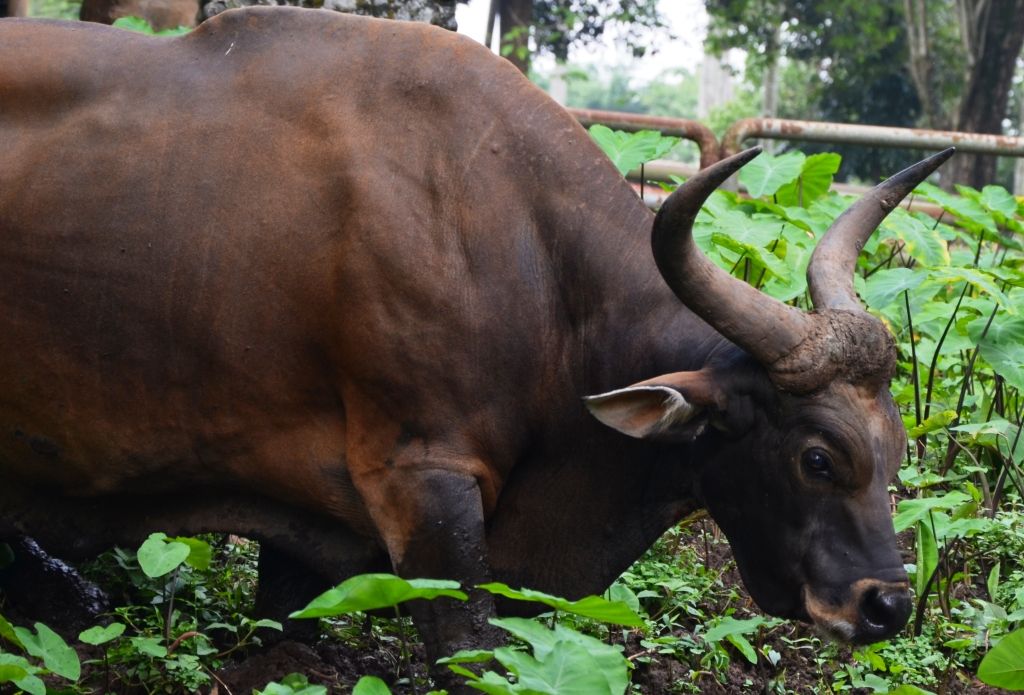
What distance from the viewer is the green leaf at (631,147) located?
6047 millimetres

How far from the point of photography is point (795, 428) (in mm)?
4113

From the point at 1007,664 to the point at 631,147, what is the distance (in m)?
2.96

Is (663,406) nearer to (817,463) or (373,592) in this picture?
(817,463)

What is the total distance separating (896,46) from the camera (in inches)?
928

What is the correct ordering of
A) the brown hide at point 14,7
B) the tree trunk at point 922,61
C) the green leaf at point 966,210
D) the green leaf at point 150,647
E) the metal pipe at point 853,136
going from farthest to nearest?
the tree trunk at point 922,61 → the brown hide at point 14,7 → the metal pipe at point 853,136 → the green leaf at point 966,210 → the green leaf at point 150,647

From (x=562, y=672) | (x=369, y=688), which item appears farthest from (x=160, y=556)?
(x=562, y=672)

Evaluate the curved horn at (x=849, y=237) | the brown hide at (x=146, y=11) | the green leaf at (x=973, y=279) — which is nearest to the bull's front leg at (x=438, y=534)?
the curved horn at (x=849, y=237)

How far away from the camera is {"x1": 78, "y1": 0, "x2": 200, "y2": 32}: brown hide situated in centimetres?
764

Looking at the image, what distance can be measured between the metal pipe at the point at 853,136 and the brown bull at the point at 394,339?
3640 mm

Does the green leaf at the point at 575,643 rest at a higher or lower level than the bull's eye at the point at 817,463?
lower

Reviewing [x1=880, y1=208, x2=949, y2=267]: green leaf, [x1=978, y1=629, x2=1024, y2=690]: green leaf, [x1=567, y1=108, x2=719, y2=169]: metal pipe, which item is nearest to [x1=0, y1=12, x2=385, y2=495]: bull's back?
[x1=978, y1=629, x2=1024, y2=690]: green leaf

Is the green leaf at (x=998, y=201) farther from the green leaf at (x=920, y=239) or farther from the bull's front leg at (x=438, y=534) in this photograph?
the bull's front leg at (x=438, y=534)

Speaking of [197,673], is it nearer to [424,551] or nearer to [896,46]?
[424,551]

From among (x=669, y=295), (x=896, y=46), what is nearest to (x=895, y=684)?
(x=669, y=295)
